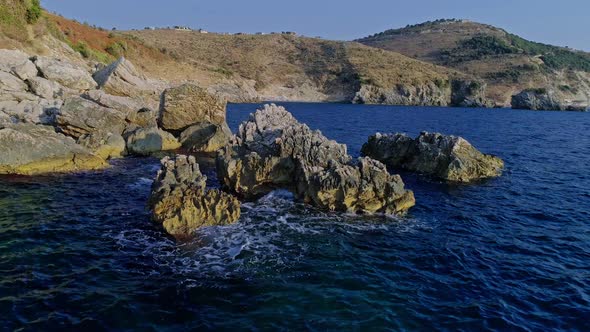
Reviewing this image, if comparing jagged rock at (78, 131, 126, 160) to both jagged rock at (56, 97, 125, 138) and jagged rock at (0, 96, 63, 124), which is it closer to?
jagged rock at (56, 97, 125, 138)

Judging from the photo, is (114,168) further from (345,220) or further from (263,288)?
(263,288)

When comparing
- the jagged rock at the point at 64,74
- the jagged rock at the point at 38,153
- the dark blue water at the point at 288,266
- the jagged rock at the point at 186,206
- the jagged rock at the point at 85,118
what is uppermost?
the jagged rock at the point at 64,74

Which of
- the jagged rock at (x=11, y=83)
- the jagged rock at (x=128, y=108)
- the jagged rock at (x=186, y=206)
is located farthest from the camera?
the jagged rock at (x=128, y=108)

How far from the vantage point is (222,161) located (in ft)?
89.9

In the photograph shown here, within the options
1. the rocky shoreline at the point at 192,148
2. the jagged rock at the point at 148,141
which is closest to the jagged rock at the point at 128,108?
the rocky shoreline at the point at 192,148

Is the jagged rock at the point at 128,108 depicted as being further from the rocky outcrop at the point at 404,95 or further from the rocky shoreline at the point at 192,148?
the rocky outcrop at the point at 404,95

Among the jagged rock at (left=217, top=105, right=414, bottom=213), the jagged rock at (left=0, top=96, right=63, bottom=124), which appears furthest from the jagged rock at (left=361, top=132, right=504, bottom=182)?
the jagged rock at (left=0, top=96, right=63, bottom=124)

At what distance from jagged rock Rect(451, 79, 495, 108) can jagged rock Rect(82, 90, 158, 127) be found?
5198 inches

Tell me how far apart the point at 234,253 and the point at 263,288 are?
10.1 ft

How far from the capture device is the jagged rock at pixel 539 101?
143 meters

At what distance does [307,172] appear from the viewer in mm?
24750

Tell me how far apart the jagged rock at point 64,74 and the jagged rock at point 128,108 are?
395 cm

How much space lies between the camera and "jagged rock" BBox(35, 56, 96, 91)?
137 ft

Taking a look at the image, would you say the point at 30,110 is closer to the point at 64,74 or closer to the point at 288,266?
the point at 64,74
